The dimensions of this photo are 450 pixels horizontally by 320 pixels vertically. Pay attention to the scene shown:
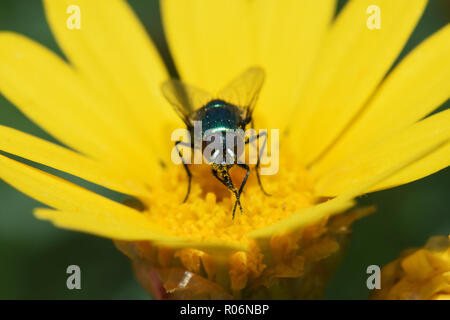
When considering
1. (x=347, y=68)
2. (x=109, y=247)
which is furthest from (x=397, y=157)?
(x=109, y=247)

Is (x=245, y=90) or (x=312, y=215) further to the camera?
(x=245, y=90)

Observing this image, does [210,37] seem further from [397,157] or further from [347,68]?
[397,157]

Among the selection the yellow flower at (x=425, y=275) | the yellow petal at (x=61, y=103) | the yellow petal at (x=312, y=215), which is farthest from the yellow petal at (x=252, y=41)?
the yellow petal at (x=312, y=215)

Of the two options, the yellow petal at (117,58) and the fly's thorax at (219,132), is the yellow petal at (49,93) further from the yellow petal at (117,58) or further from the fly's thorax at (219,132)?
the fly's thorax at (219,132)

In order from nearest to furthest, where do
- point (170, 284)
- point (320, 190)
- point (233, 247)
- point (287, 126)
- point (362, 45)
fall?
point (233, 247) → point (170, 284) → point (320, 190) → point (362, 45) → point (287, 126)

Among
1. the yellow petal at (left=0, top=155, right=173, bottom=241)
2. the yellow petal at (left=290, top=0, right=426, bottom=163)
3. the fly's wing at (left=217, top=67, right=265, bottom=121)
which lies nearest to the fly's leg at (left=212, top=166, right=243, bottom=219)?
the yellow petal at (left=0, top=155, right=173, bottom=241)
